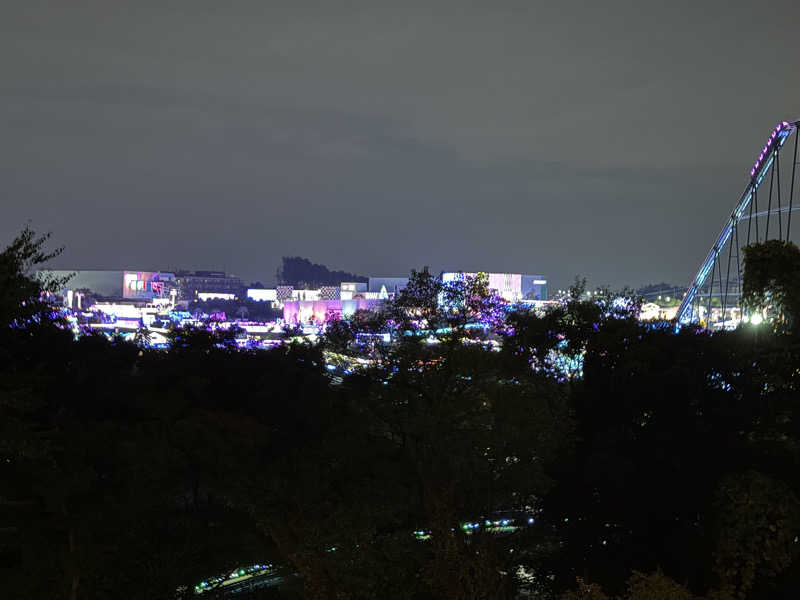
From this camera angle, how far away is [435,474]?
58.4ft

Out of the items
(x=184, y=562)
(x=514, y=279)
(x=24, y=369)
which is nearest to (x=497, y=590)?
(x=184, y=562)

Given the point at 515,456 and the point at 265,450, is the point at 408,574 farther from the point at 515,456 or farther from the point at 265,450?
the point at 265,450

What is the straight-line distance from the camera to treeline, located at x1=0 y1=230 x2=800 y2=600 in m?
16.2

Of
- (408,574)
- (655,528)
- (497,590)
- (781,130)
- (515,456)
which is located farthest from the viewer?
(781,130)

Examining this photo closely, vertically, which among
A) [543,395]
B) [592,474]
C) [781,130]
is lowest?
[592,474]

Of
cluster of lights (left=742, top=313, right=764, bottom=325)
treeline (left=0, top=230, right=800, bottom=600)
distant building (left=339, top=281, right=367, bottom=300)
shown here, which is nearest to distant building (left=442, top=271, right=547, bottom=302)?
distant building (left=339, top=281, right=367, bottom=300)

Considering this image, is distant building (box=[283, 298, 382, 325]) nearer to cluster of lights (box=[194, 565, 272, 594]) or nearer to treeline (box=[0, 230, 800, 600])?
cluster of lights (box=[194, 565, 272, 594])

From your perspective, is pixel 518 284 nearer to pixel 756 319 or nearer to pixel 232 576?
pixel 232 576

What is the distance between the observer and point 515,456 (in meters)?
18.9

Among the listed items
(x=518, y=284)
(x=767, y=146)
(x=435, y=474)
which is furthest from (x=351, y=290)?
(x=435, y=474)

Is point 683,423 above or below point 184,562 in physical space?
above

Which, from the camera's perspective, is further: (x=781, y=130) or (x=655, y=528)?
(x=781, y=130)

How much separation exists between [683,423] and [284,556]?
35.8 feet

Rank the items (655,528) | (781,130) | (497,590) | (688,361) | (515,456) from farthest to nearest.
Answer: (781,130), (688,361), (655,528), (515,456), (497,590)
